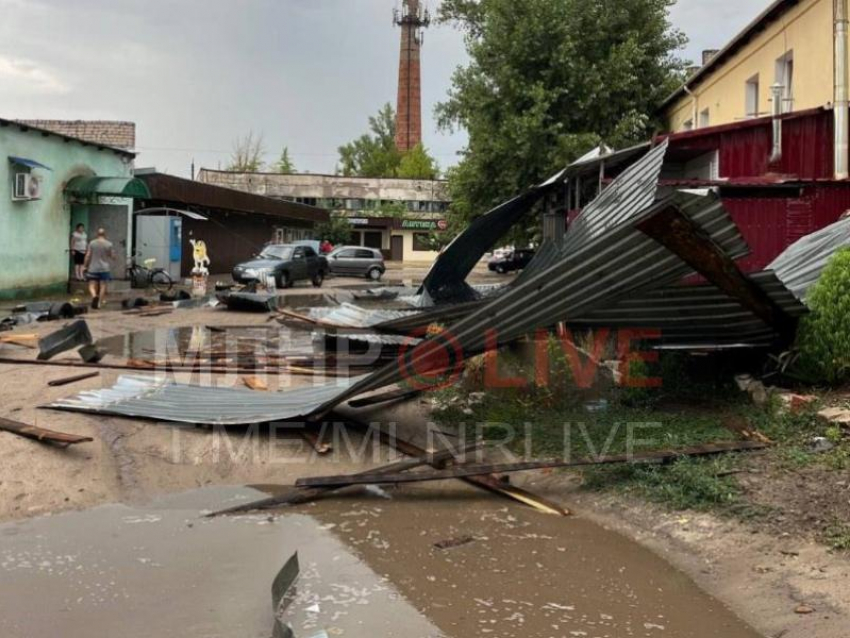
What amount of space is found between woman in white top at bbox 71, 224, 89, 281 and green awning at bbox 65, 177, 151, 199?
3.10 ft

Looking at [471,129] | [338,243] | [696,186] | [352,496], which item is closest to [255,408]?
[352,496]

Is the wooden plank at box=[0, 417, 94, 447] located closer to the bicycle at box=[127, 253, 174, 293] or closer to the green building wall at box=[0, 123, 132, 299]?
the green building wall at box=[0, 123, 132, 299]

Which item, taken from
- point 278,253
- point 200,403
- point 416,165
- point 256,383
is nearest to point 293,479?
point 200,403

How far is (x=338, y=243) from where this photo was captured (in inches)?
2104

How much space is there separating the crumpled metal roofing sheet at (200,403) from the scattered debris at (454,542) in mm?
2023

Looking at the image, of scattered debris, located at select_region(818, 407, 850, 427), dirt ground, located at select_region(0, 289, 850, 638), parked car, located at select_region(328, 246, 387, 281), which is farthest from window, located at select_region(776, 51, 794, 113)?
parked car, located at select_region(328, 246, 387, 281)

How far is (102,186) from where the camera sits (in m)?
21.0

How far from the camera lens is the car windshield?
26.3 metres

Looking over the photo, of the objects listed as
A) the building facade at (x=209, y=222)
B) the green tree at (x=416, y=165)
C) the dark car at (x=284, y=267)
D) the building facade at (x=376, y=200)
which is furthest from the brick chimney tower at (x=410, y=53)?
the dark car at (x=284, y=267)

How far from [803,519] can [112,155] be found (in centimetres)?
2232

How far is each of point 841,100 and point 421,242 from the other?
45.8 meters

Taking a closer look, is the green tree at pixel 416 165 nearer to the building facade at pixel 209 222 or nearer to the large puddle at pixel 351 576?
the building facade at pixel 209 222

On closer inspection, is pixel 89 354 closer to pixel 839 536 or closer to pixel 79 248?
pixel 839 536

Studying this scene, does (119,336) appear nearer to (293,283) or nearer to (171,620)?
(171,620)
